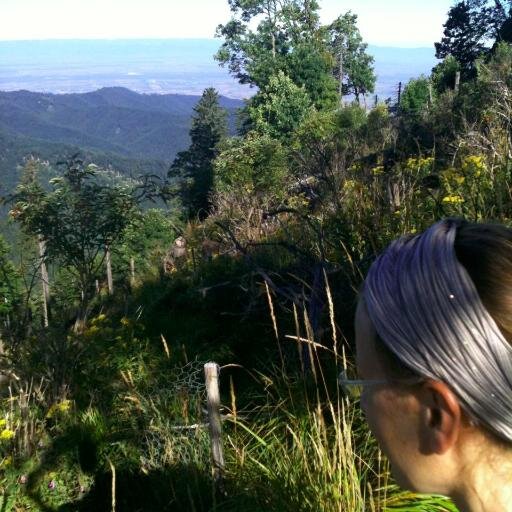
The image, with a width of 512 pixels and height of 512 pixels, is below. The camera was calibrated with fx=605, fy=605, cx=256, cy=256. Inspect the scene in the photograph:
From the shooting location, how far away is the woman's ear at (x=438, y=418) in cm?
85

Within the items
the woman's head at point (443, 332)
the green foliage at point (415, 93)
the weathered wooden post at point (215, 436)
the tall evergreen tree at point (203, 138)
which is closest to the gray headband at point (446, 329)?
the woman's head at point (443, 332)

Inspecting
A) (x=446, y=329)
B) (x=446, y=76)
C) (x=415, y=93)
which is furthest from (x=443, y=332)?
(x=415, y=93)

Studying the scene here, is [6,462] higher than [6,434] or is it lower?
lower

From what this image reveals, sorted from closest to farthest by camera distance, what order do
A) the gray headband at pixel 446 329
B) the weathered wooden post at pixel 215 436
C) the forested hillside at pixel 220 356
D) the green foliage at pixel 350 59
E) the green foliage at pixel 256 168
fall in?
the gray headband at pixel 446 329, the forested hillside at pixel 220 356, the weathered wooden post at pixel 215 436, the green foliage at pixel 256 168, the green foliage at pixel 350 59

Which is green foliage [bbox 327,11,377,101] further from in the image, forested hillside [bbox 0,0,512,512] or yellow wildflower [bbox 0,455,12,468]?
yellow wildflower [bbox 0,455,12,468]

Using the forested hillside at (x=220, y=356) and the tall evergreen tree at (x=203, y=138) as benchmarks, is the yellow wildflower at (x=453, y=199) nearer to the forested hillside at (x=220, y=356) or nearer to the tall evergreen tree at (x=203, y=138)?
the forested hillside at (x=220, y=356)

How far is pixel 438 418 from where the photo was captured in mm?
891

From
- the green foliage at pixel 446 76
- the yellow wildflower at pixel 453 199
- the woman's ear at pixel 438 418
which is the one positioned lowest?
the yellow wildflower at pixel 453 199

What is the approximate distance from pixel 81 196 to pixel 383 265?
596 cm

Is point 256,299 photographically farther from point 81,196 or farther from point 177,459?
point 81,196

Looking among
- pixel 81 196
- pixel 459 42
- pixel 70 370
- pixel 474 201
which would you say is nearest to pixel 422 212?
pixel 474 201

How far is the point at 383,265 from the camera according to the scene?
94cm

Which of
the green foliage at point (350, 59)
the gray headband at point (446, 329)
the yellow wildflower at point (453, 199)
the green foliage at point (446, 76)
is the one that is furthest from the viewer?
the green foliage at point (350, 59)

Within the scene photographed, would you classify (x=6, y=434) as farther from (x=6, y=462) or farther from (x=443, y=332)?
(x=443, y=332)
